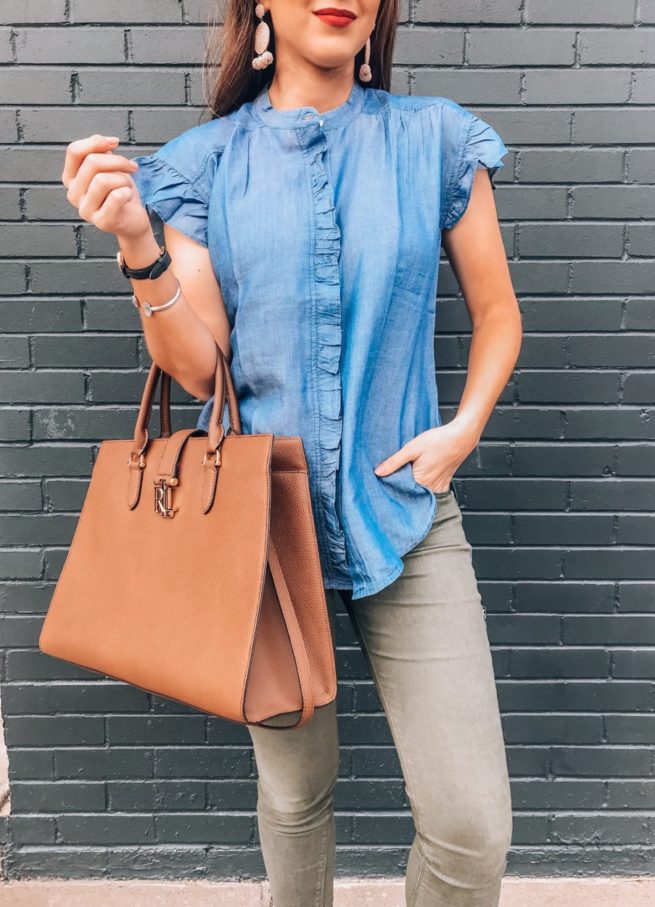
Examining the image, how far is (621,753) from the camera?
244 cm

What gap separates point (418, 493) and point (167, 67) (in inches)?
54.7

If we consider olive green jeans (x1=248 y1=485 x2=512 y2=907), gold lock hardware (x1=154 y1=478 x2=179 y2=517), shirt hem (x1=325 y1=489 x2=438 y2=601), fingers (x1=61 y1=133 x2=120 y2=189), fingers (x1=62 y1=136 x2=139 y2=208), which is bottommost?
olive green jeans (x1=248 y1=485 x2=512 y2=907)

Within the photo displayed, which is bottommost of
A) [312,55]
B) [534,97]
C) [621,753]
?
[621,753]

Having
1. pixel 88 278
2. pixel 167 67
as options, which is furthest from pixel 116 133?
pixel 88 278

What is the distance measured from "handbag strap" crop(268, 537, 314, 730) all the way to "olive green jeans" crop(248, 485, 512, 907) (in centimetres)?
24

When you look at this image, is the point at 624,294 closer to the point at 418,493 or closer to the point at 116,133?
the point at 418,493

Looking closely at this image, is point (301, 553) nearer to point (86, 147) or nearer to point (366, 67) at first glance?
point (86, 147)

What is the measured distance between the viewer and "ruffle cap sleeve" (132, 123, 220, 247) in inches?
60.5

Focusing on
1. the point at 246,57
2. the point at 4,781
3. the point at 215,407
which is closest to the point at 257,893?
the point at 4,781

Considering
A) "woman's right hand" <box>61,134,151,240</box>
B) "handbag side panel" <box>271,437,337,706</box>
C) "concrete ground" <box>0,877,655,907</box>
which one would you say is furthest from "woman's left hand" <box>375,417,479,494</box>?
"concrete ground" <box>0,877,655,907</box>

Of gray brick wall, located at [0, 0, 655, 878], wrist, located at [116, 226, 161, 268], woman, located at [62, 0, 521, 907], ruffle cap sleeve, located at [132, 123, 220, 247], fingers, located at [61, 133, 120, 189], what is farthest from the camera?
gray brick wall, located at [0, 0, 655, 878]

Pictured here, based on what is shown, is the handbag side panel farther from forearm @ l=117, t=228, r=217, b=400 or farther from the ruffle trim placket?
forearm @ l=117, t=228, r=217, b=400

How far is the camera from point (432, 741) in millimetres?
1420

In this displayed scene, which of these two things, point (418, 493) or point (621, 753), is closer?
point (418, 493)
